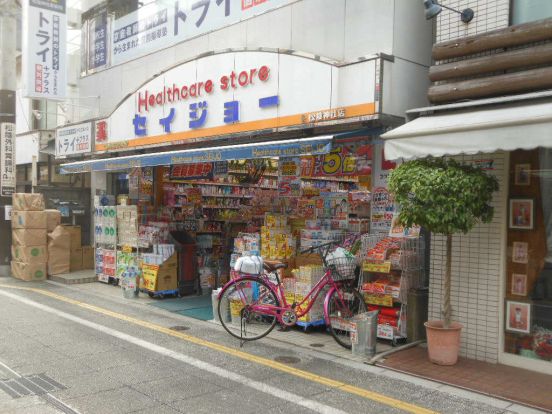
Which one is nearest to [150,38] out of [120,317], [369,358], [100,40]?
[100,40]

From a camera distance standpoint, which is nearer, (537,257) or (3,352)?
(537,257)

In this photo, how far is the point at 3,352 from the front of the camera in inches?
262

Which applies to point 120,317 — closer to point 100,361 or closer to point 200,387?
point 100,361

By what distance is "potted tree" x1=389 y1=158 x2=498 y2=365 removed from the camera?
18.0 feet

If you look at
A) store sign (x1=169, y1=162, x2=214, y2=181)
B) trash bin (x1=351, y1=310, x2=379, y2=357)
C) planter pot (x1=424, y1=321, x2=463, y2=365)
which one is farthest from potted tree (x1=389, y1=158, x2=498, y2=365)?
store sign (x1=169, y1=162, x2=214, y2=181)

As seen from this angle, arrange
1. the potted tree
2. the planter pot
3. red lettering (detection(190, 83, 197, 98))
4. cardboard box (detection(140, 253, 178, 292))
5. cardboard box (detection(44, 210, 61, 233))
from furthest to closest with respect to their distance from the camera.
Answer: cardboard box (detection(44, 210, 61, 233)) < cardboard box (detection(140, 253, 178, 292)) < red lettering (detection(190, 83, 197, 98)) < the planter pot < the potted tree

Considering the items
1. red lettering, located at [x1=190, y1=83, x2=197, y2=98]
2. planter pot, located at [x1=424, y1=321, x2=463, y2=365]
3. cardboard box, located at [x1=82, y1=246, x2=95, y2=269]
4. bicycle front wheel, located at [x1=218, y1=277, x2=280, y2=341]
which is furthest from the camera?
cardboard box, located at [x1=82, y1=246, x2=95, y2=269]

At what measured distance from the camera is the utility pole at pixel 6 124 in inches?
542

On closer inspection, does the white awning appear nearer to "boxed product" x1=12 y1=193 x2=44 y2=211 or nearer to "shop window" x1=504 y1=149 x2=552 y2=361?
"shop window" x1=504 y1=149 x2=552 y2=361

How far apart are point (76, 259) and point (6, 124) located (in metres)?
4.07

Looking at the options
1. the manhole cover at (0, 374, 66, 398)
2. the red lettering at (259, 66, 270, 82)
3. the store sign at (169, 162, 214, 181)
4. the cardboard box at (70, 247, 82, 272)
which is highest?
the red lettering at (259, 66, 270, 82)

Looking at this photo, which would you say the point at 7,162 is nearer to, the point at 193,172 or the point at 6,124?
the point at 6,124

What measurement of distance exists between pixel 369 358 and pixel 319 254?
2167mm

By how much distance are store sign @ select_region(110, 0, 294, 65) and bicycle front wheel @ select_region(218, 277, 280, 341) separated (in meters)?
4.91
